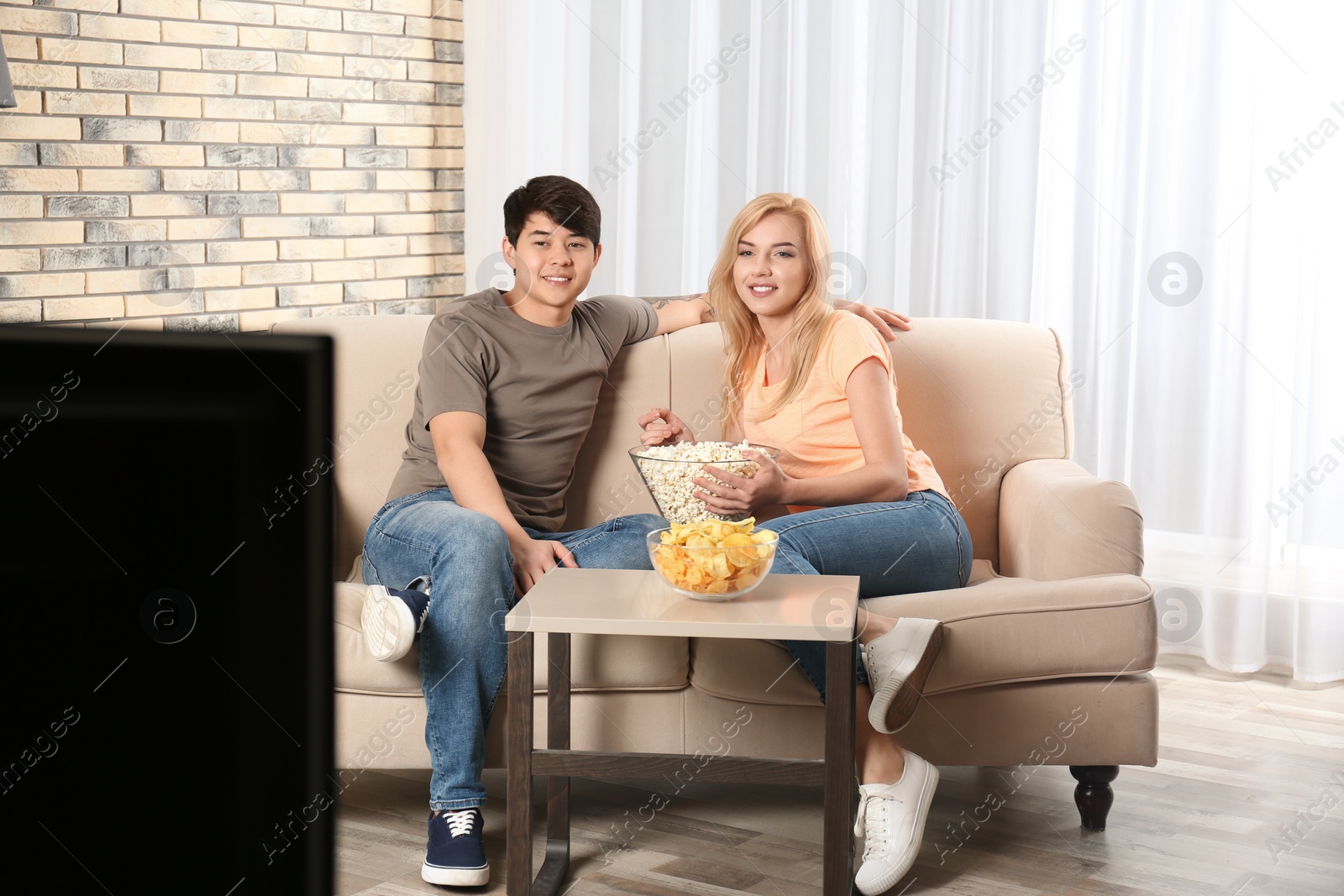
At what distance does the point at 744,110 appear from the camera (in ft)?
11.4

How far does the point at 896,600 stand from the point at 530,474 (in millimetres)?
711

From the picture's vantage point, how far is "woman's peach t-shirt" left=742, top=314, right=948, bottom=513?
2.24 metres

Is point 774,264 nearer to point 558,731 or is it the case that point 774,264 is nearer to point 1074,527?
point 1074,527

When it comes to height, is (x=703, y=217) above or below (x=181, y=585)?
above

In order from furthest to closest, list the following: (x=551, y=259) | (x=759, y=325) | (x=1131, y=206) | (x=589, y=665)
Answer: (x=1131, y=206), (x=759, y=325), (x=551, y=259), (x=589, y=665)

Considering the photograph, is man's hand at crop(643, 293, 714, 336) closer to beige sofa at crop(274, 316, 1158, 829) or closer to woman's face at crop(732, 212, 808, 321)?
woman's face at crop(732, 212, 808, 321)

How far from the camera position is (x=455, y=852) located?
6.14 ft

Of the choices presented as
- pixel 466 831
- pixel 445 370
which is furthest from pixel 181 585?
pixel 445 370

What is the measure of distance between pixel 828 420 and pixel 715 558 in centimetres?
67

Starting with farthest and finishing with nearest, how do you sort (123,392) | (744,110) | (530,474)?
(744,110), (530,474), (123,392)

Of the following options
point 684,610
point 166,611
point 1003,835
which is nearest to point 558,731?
point 684,610

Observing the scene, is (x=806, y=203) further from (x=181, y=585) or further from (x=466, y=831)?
(x=181, y=585)

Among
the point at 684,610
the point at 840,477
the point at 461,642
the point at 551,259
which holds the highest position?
the point at 551,259

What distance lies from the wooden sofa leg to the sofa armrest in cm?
32
